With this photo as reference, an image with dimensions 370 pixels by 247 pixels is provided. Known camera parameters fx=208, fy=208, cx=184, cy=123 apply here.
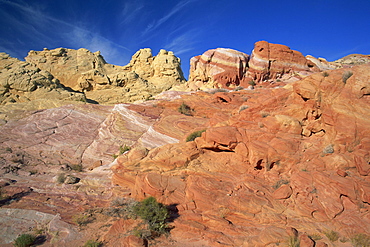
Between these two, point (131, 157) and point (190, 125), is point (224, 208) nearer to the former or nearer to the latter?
point (131, 157)

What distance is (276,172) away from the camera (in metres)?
10.1

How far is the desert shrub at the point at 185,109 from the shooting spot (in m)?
21.0

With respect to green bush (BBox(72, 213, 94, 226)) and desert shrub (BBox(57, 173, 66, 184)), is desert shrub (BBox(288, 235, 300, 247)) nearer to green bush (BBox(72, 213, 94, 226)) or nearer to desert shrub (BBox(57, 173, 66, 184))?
green bush (BBox(72, 213, 94, 226))

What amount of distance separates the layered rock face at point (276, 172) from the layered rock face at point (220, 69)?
17995 millimetres

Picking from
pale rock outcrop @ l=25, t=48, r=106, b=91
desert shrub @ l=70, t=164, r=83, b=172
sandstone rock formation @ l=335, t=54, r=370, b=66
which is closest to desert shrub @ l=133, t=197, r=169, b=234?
desert shrub @ l=70, t=164, r=83, b=172

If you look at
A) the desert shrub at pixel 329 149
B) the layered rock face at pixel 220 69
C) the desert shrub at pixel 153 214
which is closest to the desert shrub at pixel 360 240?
the desert shrub at pixel 329 149

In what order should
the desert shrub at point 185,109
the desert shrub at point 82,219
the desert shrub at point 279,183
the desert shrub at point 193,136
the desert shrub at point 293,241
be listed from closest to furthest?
1. the desert shrub at point 293,241
2. the desert shrub at point 82,219
3. the desert shrub at point 279,183
4. the desert shrub at point 193,136
5. the desert shrub at point 185,109

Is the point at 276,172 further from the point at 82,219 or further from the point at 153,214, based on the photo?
the point at 82,219

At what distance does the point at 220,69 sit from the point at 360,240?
88.4ft

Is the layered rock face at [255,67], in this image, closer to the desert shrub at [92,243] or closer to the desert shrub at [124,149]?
the desert shrub at [124,149]

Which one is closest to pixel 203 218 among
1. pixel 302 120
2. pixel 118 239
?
pixel 118 239

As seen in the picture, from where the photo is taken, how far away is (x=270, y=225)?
8.08 metres

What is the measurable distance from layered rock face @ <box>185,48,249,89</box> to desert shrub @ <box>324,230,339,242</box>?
24.9m

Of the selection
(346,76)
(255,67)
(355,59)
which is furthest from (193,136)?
(355,59)
